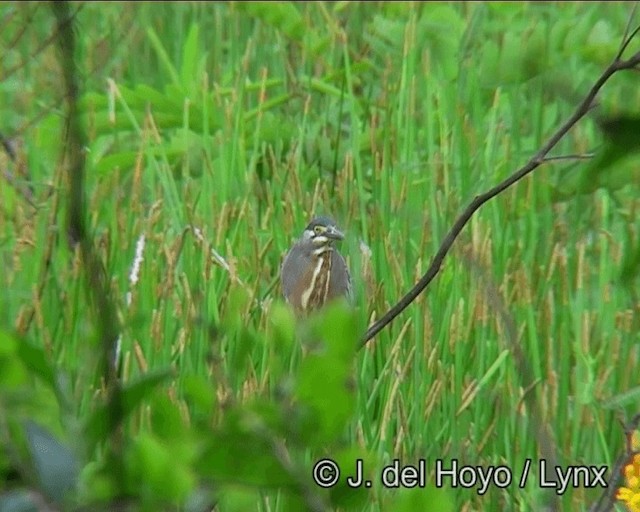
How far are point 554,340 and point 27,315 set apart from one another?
2.72 feet

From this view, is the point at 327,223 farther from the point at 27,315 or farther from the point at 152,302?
the point at 27,315

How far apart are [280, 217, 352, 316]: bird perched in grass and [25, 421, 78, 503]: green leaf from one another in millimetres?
1630

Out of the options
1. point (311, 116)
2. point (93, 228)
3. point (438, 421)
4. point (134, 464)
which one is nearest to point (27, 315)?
point (93, 228)

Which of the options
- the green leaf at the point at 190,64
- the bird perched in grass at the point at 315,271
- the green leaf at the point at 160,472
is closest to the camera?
the green leaf at the point at 160,472

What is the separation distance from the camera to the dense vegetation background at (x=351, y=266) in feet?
2.40

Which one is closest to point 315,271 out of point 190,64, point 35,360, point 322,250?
point 322,250

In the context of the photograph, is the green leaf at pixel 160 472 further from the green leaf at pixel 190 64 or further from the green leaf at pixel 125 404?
the green leaf at pixel 190 64

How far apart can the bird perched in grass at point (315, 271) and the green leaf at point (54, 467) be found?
1.63 m

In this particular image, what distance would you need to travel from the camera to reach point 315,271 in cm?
239

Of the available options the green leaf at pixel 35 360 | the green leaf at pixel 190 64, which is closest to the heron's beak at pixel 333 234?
the green leaf at pixel 190 64

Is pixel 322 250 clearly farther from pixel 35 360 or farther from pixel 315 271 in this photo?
pixel 35 360

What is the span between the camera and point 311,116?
11.0 feet

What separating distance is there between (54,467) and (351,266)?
1.78 metres

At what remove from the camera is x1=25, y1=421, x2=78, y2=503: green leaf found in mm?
704
